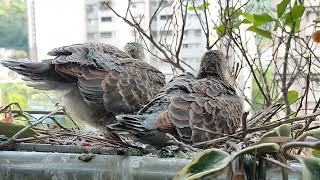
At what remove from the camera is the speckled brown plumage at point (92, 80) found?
0.87 meters

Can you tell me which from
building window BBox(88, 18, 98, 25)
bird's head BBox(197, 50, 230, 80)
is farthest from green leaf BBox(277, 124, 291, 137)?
building window BBox(88, 18, 98, 25)

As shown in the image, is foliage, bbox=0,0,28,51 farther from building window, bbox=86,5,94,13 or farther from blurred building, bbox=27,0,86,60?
building window, bbox=86,5,94,13

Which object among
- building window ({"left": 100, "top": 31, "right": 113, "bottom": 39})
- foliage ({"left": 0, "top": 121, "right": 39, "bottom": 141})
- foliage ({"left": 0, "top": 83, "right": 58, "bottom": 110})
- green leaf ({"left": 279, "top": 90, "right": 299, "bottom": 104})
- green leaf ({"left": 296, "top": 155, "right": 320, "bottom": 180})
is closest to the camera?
green leaf ({"left": 296, "top": 155, "right": 320, "bottom": 180})

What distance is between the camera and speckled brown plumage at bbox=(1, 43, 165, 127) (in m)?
0.87

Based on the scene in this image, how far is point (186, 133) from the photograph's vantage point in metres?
0.66

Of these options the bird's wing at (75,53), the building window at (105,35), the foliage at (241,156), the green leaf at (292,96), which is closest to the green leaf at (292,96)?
the green leaf at (292,96)

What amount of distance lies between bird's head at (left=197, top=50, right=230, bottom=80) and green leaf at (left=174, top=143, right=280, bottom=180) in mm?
553

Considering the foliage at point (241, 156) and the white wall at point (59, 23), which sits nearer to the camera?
the foliage at point (241, 156)

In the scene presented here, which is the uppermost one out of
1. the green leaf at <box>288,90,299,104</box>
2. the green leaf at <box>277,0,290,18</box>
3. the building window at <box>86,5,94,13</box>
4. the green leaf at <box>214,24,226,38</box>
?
A: the building window at <box>86,5,94,13</box>

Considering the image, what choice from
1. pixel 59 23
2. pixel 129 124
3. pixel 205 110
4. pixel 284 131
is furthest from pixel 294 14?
pixel 59 23

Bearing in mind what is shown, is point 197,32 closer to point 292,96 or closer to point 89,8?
point 89,8

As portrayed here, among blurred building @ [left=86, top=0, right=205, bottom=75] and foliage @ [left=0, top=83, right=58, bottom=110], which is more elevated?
blurred building @ [left=86, top=0, right=205, bottom=75]

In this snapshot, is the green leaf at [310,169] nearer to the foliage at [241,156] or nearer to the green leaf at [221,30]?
the foliage at [241,156]

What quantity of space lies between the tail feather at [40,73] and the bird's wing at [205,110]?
27 cm
